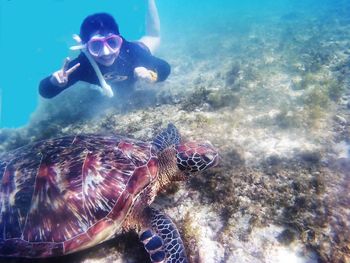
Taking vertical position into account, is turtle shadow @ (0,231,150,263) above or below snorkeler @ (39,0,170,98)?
below

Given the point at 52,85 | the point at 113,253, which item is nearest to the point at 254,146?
the point at 113,253

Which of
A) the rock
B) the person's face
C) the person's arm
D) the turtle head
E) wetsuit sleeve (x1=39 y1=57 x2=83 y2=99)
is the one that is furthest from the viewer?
the person's arm

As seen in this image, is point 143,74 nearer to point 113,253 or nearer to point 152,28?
point 113,253

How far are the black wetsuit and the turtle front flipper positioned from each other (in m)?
4.61

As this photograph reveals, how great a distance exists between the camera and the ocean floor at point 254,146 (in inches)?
113

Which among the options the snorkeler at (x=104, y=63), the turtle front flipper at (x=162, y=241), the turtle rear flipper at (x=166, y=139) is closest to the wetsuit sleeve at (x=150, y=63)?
the snorkeler at (x=104, y=63)

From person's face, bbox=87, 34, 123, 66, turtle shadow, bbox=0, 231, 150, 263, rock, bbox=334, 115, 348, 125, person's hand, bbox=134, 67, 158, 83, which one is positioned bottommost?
rock, bbox=334, 115, 348, 125

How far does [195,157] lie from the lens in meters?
3.16

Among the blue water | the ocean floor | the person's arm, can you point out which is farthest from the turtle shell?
the blue water

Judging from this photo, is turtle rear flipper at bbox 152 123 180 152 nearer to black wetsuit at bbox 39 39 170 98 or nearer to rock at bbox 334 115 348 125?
rock at bbox 334 115 348 125

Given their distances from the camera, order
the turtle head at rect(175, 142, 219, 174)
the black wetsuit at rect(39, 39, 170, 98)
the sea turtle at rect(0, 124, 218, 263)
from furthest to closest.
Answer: the black wetsuit at rect(39, 39, 170, 98)
the turtle head at rect(175, 142, 219, 174)
the sea turtle at rect(0, 124, 218, 263)

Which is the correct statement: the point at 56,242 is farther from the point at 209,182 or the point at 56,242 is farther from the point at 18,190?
the point at 209,182

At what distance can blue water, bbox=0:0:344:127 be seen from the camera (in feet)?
161

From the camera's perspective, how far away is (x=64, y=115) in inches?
290
